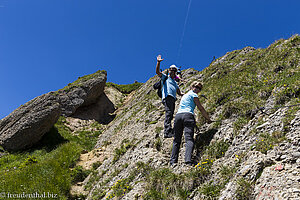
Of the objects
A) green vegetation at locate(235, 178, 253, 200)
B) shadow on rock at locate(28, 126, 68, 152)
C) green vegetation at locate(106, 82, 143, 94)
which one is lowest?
green vegetation at locate(235, 178, 253, 200)

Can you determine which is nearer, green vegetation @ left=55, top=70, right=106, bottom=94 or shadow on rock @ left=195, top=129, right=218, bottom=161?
shadow on rock @ left=195, top=129, right=218, bottom=161

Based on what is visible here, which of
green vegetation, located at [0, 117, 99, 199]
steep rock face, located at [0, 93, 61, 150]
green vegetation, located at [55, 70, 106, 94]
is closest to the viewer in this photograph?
green vegetation, located at [0, 117, 99, 199]

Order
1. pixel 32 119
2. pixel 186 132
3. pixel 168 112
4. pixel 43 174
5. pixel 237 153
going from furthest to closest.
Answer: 1. pixel 32 119
2. pixel 43 174
3. pixel 168 112
4. pixel 186 132
5. pixel 237 153

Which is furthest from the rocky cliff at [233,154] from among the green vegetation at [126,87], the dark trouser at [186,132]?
the green vegetation at [126,87]

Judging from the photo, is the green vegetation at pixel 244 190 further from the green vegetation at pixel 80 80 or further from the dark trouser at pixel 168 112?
the green vegetation at pixel 80 80

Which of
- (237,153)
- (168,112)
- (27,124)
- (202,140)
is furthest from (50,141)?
(237,153)

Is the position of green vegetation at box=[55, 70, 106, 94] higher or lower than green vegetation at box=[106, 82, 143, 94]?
lower

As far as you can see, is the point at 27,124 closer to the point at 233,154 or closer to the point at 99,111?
the point at 99,111

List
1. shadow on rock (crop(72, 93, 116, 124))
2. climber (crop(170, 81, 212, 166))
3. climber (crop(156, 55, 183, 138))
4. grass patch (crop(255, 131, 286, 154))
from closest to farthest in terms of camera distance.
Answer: grass patch (crop(255, 131, 286, 154)) → climber (crop(170, 81, 212, 166)) → climber (crop(156, 55, 183, 138)) → shadow on rock (crop(72, 93, 116, 124))

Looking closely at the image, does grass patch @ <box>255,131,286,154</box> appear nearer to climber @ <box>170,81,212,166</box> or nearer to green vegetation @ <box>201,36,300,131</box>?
green vegetation @ <box>201,36,300,131</box>

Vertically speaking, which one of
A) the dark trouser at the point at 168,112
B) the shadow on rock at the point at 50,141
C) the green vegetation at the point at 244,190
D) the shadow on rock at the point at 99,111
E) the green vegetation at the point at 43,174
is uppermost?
the shadow on rock at the point at 99,111

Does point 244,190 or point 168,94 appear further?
point 168,94

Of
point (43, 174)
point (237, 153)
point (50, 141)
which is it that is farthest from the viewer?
point (50, 141)

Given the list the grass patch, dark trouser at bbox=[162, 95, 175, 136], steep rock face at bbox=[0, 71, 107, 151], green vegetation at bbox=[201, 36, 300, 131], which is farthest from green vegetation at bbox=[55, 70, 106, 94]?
→ the grass patch
